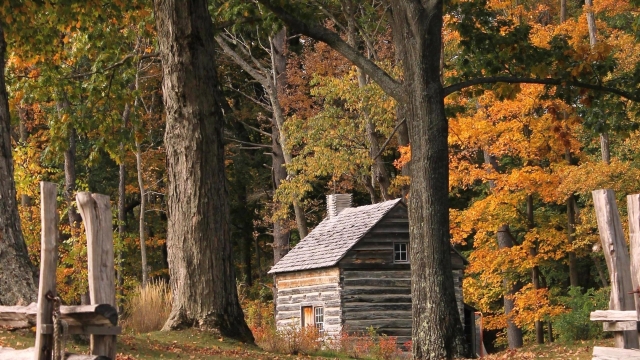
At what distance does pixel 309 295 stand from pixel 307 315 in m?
0.87

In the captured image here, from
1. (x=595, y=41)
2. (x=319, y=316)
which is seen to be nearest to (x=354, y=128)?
(x=319, y=316)

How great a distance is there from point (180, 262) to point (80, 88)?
751 centimetres

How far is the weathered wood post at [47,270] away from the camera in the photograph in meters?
8.23

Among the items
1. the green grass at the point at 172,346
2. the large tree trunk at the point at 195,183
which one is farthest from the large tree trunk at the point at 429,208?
the large tree trunk at the point at 195,183

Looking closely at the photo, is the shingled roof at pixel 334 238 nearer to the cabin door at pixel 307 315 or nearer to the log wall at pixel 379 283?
the log wall at pixel 379 283

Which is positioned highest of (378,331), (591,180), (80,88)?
(80,88)

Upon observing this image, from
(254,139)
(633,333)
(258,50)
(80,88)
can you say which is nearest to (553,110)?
(80,88)

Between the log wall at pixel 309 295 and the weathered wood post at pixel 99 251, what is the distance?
2165 centimetres

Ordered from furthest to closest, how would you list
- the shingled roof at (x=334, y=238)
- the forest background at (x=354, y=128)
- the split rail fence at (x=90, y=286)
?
the shingled roof at (x=334, y=238) < the forest background at (x=354, y=128) < the split rail fence at (x=90, y=286)

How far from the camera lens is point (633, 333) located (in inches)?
369

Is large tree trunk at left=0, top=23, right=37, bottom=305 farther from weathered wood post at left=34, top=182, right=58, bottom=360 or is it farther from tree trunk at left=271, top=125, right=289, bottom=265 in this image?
tree trunk at left=271, top=125, right=289, bottom=265

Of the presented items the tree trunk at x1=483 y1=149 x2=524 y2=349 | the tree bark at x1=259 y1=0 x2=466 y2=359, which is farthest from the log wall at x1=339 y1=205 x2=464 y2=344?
the tree bark at x1=259 y1=0 x2=466 y2=359

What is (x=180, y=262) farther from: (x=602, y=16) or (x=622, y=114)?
(x=602, y=16)

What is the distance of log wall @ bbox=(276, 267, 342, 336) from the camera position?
30.9 metres
